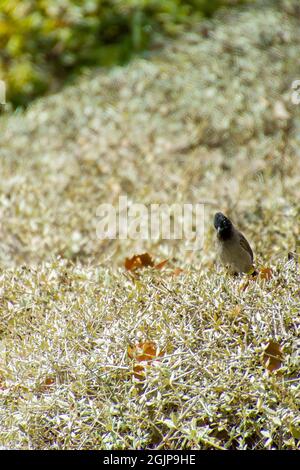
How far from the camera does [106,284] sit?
402 centimetres

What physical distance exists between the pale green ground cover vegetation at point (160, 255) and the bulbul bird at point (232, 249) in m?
0.20

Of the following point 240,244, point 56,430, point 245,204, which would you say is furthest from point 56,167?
point 56,430

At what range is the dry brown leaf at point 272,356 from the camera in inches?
119

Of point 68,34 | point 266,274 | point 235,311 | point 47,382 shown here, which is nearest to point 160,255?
point 266,274

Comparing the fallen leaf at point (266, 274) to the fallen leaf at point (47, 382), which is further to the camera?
the fallen leaf at point (266, 274)

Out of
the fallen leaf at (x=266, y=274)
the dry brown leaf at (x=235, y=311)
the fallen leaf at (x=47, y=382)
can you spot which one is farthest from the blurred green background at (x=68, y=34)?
the fallen leaf at (x=47, y=382)

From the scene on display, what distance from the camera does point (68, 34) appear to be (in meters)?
8.45

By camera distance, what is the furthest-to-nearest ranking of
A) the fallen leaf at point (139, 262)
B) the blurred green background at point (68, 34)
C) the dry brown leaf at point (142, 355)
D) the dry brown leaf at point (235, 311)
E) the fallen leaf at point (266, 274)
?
the blurred green background at point (68, 34), the fallen leaf at point (139, 262), the fallen leaf at point (266, 274), the dry brown leaf at point (235, 311), the dry brown leaf at point (142, 355)

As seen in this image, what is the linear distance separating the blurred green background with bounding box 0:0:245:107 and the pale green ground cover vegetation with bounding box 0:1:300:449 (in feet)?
1.74

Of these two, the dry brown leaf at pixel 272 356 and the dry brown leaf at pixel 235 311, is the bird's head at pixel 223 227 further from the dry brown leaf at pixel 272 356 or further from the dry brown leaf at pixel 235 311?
the dry brown leaf at pixel 272 356

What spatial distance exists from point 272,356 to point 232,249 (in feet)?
4.31

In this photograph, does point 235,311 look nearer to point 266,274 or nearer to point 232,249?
point 266,274

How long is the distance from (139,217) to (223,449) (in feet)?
9.69
